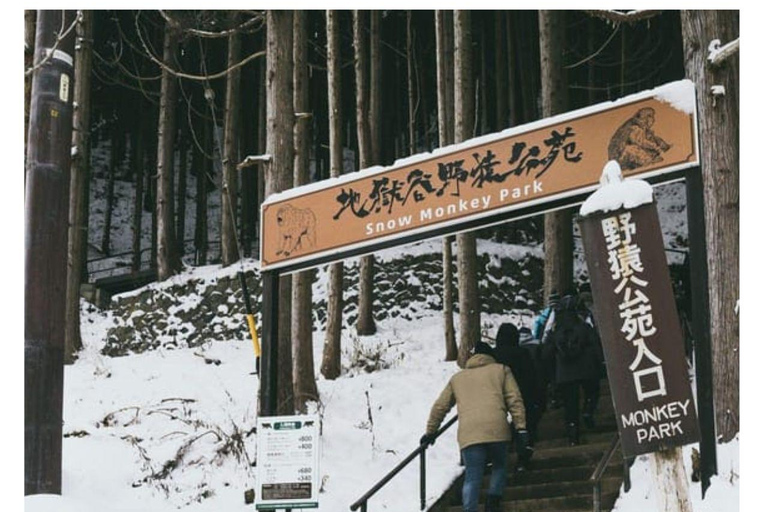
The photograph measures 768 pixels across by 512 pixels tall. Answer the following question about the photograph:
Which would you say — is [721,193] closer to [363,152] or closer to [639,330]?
[639,330]

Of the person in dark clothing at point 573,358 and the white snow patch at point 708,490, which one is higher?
the person in dark clothing at point 573,358

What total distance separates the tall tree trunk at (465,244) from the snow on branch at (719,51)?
543 cm

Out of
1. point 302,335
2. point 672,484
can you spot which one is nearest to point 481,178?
point 672,484

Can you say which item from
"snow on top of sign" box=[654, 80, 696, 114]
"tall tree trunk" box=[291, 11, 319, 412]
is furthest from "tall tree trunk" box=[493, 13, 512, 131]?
"snow on top of sign" box=[654, 80, 696, 114]

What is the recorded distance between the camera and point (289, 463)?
30.5 ft

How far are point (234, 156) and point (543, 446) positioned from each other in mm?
14116

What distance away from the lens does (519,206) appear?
9156 mm

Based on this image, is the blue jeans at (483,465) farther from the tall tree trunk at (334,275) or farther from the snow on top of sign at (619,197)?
the tall tree trunk at (334,275)

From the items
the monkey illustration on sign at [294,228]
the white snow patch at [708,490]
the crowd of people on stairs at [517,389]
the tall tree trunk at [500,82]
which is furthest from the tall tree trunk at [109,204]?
the white snow patch at [708,490]

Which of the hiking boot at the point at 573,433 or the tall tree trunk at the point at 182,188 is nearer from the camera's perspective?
the hiking boot at the point at 573,433

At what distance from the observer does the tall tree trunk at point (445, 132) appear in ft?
51.9

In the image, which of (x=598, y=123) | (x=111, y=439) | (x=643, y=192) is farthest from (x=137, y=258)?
(x=643, y=192)

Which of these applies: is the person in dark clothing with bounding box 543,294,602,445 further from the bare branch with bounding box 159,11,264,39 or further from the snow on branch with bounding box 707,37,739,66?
the bare branch with bounding box 159,11,264,39

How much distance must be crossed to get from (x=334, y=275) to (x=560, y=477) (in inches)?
258
